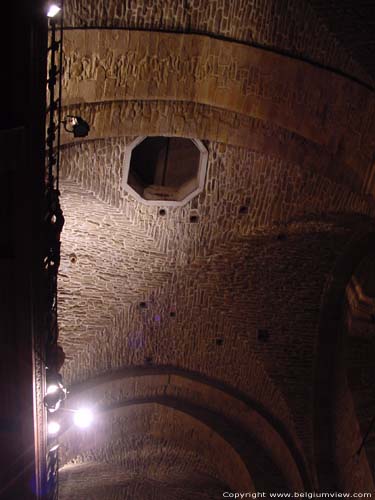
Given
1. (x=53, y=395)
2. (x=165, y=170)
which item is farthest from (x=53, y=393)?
(x=165, y=170)

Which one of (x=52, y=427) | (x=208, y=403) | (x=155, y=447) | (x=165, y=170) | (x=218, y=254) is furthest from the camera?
(x=155, y=447)

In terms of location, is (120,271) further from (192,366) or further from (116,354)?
(192,366)

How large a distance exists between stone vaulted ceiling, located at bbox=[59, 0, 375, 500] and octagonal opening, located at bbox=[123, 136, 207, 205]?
0.59 feet

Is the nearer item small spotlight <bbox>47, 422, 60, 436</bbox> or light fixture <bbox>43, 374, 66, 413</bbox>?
light fixture <bbox>43, 374, 66, 413</bbox>

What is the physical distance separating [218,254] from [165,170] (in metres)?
1.41

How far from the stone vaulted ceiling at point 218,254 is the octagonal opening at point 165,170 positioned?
178 millimetres

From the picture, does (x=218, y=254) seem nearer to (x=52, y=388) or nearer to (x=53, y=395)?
(x=52, y=388)

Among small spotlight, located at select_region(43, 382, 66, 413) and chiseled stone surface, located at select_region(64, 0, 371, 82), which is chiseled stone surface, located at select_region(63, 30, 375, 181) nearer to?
chiseled stone surface, located at select_region(64, 0, 371, 82)

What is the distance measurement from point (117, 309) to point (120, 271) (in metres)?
0.64

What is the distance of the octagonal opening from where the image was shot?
27.1 ft

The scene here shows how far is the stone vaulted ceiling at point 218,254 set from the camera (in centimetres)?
593

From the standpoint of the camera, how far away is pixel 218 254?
29.0ft

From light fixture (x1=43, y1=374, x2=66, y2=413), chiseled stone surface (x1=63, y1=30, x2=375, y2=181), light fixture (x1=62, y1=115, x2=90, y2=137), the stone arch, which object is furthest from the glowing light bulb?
the stone arch

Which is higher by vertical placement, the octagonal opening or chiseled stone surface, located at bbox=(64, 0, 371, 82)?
the octagonal opening
